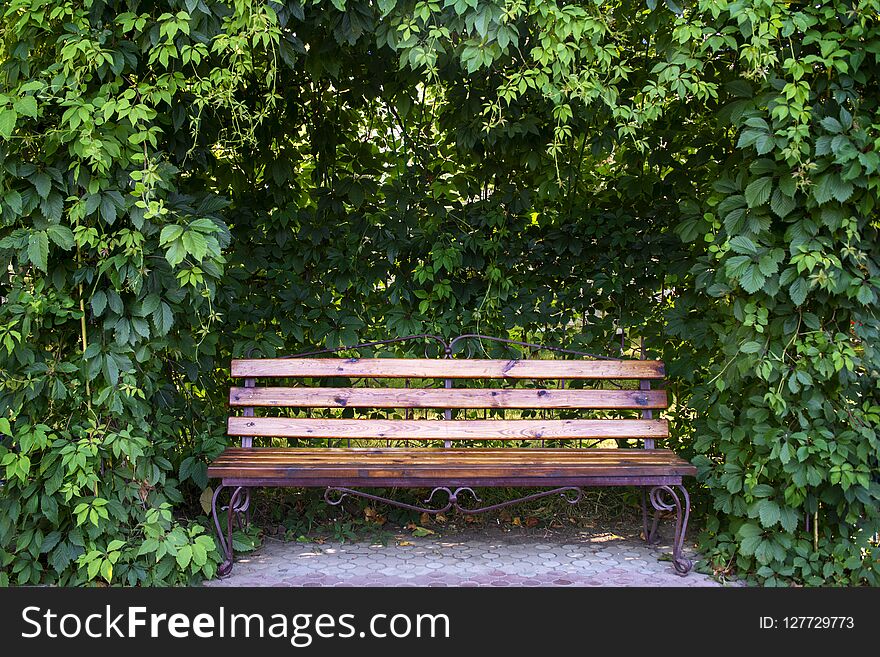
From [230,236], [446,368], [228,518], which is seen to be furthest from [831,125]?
[228,518]

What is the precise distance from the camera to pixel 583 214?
4852mm

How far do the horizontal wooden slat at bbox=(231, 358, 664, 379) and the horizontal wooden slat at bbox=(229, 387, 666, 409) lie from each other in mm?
82

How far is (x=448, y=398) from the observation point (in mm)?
4336

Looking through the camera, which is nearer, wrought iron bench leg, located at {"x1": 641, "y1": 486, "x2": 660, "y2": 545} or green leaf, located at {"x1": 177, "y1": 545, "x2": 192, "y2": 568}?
green leaf, located at {"x1": 177, "y1": 545, "x2": 192, "y2": 568}

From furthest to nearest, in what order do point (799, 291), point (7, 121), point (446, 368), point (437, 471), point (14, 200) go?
point (446, 368) → point (437, 471) → point (799, 291) → point (14, 200) → point (7, 121)

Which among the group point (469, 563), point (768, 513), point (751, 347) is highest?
point (751, 347)

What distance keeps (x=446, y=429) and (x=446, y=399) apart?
0.17 metres

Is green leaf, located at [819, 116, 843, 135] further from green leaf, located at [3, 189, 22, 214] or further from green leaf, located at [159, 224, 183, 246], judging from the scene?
green leaf, located at [3, 189, 22, 214]

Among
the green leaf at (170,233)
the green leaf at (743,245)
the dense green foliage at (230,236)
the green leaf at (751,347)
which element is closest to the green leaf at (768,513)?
the dense green foliage at (230,236)

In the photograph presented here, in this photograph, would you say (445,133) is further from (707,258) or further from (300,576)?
(300,576)

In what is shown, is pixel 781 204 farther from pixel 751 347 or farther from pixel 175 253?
pixel 175 253

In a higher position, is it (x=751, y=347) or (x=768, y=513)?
(x=751, y=347)

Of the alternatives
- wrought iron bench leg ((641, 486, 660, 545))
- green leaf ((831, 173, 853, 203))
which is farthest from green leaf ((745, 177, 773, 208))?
wrought iron bench leg ((641, 486, 660, 545))

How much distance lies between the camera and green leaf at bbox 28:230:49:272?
10.3 ft
